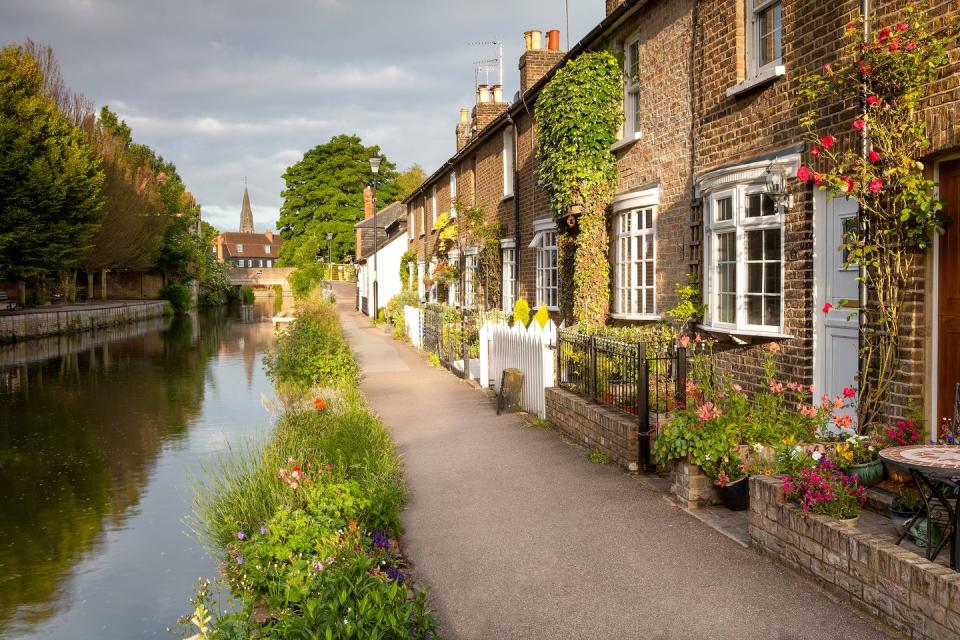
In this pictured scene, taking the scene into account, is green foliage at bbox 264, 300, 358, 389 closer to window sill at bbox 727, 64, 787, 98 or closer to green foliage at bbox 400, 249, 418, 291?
window sill at bbox 727, 64, 787, 98

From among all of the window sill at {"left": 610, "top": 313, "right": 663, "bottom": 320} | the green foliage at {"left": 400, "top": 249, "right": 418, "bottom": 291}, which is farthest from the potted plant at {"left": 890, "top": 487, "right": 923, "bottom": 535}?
the green foliage at {"left": 400, "top": 249, "right": 418, "bottom": 291}

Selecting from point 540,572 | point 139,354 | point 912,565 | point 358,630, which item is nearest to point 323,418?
point 540,572

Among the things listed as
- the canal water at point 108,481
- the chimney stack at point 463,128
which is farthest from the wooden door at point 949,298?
the chimney stack at point 463,128

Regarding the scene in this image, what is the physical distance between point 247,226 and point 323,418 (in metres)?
177

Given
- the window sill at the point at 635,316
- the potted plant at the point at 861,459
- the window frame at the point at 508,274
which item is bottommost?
the potted plant at the point at 861,459

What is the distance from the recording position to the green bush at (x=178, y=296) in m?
61.0

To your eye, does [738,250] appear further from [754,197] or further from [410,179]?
[410,179]

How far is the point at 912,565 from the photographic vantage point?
450cm

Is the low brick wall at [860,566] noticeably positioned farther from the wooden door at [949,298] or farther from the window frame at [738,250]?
the window frame at [738,250]

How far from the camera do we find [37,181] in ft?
115

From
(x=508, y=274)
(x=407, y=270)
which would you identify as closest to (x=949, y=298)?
(x=508, y=274)

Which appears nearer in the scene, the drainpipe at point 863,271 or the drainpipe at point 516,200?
→ the drainpipe at point 863,271

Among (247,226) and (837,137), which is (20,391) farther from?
(247,226)

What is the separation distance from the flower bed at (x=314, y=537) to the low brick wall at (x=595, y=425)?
241 cm
